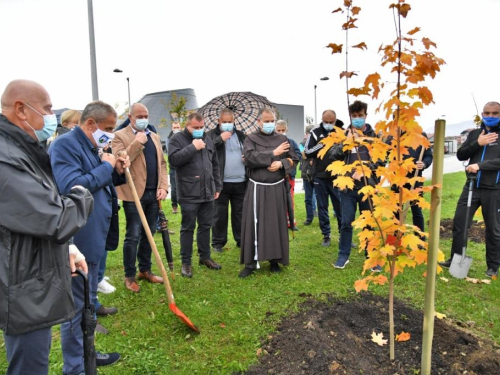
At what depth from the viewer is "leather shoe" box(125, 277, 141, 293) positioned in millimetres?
4486

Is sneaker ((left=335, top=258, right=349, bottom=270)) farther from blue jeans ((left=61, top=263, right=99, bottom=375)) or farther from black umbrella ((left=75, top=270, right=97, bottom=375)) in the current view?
black umbrella ((left=75, top=270, right=97, bottom=375))

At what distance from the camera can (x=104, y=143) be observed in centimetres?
315

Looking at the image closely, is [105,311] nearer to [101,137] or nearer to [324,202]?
[101,137]

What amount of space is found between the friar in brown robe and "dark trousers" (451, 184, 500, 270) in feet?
8.04

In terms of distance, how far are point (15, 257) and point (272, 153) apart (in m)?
3.59

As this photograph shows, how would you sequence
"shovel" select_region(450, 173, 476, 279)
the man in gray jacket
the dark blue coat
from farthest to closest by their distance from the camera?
"shovel" select_region(450, 173, 476, 279)
the dark blue coat
the man in gray jacket

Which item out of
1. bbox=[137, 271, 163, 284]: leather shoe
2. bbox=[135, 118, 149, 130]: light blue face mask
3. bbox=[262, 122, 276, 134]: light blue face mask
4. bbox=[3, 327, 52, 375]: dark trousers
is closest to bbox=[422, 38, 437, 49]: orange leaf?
bbox=[3, 327, 52, 375]: dark trousers

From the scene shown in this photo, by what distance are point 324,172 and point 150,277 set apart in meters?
3.34

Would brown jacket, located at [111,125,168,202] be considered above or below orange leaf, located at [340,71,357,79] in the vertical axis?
below

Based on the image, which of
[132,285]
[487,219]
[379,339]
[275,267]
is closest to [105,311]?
[132,285]

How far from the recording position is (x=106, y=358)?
308 centimetres

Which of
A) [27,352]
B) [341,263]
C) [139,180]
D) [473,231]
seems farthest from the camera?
[473,231]

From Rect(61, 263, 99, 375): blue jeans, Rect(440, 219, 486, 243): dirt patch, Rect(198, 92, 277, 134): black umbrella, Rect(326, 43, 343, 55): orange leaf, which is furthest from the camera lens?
Rect(440, 219, 486, 243): dirt patch

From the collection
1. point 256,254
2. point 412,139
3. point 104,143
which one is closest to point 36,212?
point 104,143
